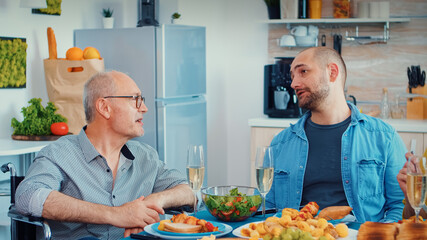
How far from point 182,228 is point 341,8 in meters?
3.61

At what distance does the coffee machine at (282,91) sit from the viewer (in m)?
4.58

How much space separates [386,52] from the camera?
4.92m

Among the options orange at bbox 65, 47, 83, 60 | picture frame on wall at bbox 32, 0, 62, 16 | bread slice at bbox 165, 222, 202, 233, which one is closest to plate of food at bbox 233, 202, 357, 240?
bread slice at bbox 165, 222, 202, 233

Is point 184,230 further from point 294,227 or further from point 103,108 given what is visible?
point 103,108

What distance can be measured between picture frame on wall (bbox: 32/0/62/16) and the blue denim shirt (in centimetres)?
227

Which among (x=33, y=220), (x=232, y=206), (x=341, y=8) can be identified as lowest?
(x=33, y=220)

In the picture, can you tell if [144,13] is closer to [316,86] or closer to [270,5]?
[270,5]

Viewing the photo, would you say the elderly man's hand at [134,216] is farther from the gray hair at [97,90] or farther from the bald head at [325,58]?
the bald head at [325,58]

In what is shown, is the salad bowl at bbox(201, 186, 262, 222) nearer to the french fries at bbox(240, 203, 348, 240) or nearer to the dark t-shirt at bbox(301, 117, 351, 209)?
the french fries at bbox(240, 203, 348, 240)

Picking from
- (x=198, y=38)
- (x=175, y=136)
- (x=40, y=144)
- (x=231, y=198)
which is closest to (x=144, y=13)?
(x=198, y=38)

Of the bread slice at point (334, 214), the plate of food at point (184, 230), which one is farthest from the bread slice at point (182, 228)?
the bread slice at point (334, 214)

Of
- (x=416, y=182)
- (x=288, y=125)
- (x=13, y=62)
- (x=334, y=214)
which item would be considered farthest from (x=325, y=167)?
(x=13, y=62)

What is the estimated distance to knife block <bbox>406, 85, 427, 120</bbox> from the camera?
4.46 metres

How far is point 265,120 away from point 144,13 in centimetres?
118
